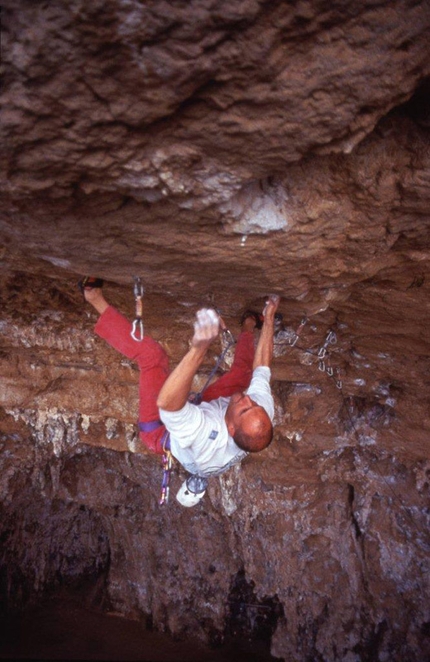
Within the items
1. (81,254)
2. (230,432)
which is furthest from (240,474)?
(81,254)

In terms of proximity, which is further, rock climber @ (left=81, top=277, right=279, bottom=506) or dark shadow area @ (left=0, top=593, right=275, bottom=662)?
dark shadow area @ (left=0, top=593, right=275, bottom=662)

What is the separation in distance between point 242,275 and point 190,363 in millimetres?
499

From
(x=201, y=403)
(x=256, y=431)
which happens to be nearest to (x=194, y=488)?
(x=201, y=403)

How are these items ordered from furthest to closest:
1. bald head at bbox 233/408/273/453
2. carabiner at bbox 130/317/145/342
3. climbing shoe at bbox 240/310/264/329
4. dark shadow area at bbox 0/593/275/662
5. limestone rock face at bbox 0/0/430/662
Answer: dark shadow area at bbox 0/593/275/662, climbing shoe at bbox 240/310/264/329, bald head at bbox 233/408/273/453, carabiner at bbox 130/317/145/342, limestone rock face at bbox 0/0/430/662

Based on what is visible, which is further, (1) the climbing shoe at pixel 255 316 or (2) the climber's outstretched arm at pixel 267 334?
(1) the climbing shoe at pixel 255 316

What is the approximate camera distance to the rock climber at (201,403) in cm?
195

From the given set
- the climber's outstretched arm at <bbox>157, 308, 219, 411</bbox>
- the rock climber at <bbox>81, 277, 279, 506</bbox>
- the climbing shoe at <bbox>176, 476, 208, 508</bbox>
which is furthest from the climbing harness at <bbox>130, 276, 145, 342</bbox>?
the climbing shoe at <bbox>176, 476, 208, 508</bbox>

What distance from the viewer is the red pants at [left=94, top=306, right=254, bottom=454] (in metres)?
2.18

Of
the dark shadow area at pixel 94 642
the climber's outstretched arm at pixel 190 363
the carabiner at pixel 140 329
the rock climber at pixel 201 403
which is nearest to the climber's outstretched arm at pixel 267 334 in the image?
the rock climber at pixel 201 403

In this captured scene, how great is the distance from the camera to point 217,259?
1983mm

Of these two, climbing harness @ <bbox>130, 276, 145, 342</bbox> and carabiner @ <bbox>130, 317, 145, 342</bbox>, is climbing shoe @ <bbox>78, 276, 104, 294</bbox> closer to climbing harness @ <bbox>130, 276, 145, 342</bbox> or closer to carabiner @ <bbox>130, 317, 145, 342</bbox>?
climbing harness @ <bbox>130, 276, 145, 342</bbox>

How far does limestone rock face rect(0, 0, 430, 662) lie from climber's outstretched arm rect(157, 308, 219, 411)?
28 cm

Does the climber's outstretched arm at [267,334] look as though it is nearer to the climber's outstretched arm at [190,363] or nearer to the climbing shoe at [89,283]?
the climber's outstretched arm at [190,363]

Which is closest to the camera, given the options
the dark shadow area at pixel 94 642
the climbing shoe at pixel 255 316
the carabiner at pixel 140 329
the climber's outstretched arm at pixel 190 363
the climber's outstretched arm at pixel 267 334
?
the climber's outstretched arm at pixel 190 363
